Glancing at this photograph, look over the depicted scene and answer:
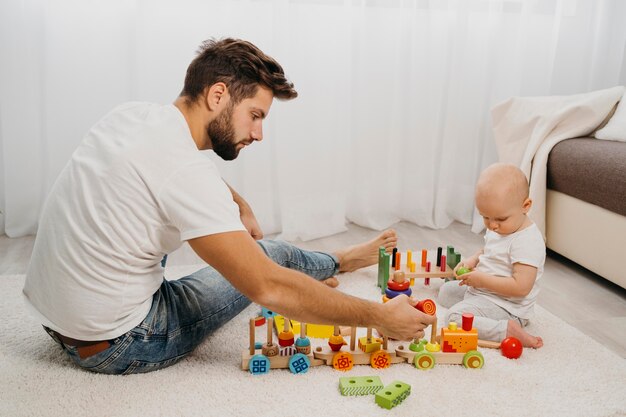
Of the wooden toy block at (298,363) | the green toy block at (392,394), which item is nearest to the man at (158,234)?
the green toy block at (392,394)

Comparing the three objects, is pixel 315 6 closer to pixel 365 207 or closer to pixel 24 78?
pixel 365 207

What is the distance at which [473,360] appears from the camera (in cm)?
146

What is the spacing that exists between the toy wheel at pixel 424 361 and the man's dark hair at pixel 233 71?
0.73 meters

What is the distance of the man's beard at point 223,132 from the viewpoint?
1.33 meters

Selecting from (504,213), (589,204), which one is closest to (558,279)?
(589,204)

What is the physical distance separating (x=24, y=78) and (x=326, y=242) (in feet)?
4.54

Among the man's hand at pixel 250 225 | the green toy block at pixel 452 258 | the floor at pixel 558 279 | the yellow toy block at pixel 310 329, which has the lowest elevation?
the floor at pixel 558 279

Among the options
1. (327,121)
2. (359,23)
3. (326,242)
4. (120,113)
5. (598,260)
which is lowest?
(326,242)

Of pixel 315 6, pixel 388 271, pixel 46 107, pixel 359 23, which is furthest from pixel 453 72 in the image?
pixel 46 107

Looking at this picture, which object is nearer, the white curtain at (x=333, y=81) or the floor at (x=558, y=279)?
the floor at (x=558, y=279)

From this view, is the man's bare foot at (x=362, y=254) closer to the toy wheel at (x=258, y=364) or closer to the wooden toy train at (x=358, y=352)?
the wooden toy train at (x=358, y=352)

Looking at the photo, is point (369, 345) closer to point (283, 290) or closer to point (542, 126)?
point (283, 290)

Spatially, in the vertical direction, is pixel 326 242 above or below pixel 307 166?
below

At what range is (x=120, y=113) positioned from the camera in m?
1.30
